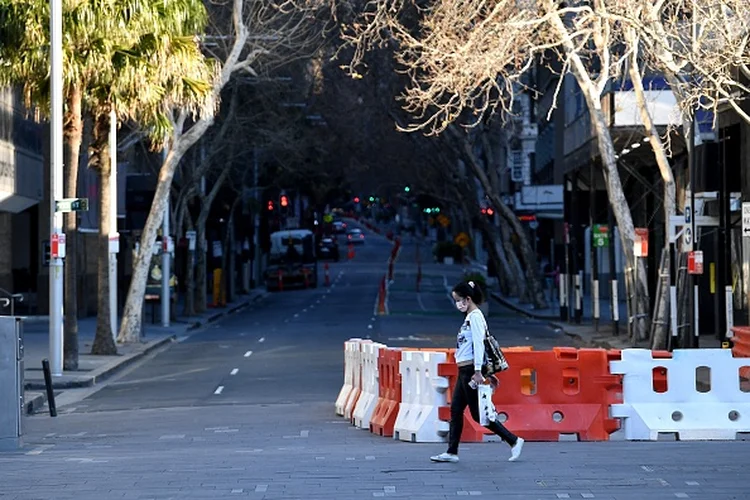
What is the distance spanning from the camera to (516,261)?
62.3 meters

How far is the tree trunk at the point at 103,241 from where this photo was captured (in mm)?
33562

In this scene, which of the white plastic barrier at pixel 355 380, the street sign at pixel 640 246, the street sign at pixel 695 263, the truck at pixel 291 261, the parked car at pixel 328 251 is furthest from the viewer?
the parked car at pixel 328 251

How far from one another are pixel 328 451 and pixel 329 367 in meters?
14.8

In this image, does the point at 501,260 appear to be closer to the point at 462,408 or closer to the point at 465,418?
the point at 465,418

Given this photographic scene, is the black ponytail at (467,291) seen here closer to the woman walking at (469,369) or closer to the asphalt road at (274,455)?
the woman walking at (469,369)

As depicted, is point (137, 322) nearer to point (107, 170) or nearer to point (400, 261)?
point (107, 170)

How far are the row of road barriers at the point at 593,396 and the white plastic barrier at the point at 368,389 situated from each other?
4.68 feet

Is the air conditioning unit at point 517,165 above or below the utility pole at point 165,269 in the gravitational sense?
above

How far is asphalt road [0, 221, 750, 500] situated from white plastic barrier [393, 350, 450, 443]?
0.94 feet

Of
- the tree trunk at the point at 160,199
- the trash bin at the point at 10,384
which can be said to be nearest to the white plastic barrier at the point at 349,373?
the trash bin at the point at 10,384

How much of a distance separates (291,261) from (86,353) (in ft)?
155

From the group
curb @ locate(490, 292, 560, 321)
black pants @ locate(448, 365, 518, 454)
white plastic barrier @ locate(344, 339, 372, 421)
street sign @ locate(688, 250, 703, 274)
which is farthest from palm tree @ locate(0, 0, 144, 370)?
curb @ locate(490, 292, 560, 321)

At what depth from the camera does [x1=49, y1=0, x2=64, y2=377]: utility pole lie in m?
27.3

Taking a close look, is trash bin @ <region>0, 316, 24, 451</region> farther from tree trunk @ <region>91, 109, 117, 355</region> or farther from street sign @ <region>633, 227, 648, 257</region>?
street sign @ <region>633, 227, 648, 257</region>
